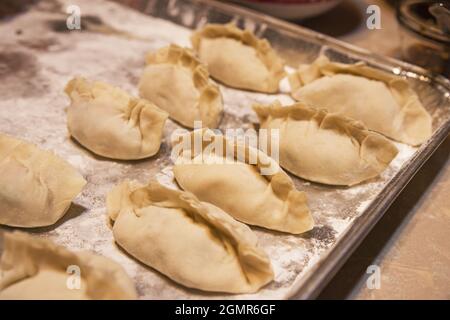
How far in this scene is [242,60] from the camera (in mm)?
2258

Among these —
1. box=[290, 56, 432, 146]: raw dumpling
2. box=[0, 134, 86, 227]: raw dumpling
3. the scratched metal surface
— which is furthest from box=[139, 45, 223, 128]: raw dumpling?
box=[0, 134, 86, 227]: raw dumpling

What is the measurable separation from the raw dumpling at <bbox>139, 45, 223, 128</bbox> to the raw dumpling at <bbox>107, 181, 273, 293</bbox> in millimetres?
556

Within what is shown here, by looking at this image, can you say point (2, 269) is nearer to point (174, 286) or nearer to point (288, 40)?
point (174, 286)

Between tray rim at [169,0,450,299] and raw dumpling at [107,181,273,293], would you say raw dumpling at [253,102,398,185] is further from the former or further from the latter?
raw dumpling at [107,181,273,293]

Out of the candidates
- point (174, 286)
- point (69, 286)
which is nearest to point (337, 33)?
point (174, 286)

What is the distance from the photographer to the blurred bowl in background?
266 centimetres

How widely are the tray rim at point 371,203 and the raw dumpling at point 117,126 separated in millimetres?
723

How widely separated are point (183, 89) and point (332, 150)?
61cm

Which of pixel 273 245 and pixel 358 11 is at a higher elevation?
pixel 358 11

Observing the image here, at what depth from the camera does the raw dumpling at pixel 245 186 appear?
1568 millimetres

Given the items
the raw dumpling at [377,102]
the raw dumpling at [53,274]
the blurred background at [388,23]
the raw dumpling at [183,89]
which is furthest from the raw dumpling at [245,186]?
the blurred background at [388,23]

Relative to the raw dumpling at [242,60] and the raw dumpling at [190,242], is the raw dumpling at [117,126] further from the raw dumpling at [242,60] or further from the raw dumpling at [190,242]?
the raw dumpling at [242,60]

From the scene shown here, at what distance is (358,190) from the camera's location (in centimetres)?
178

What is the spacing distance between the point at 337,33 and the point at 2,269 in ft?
7.13
